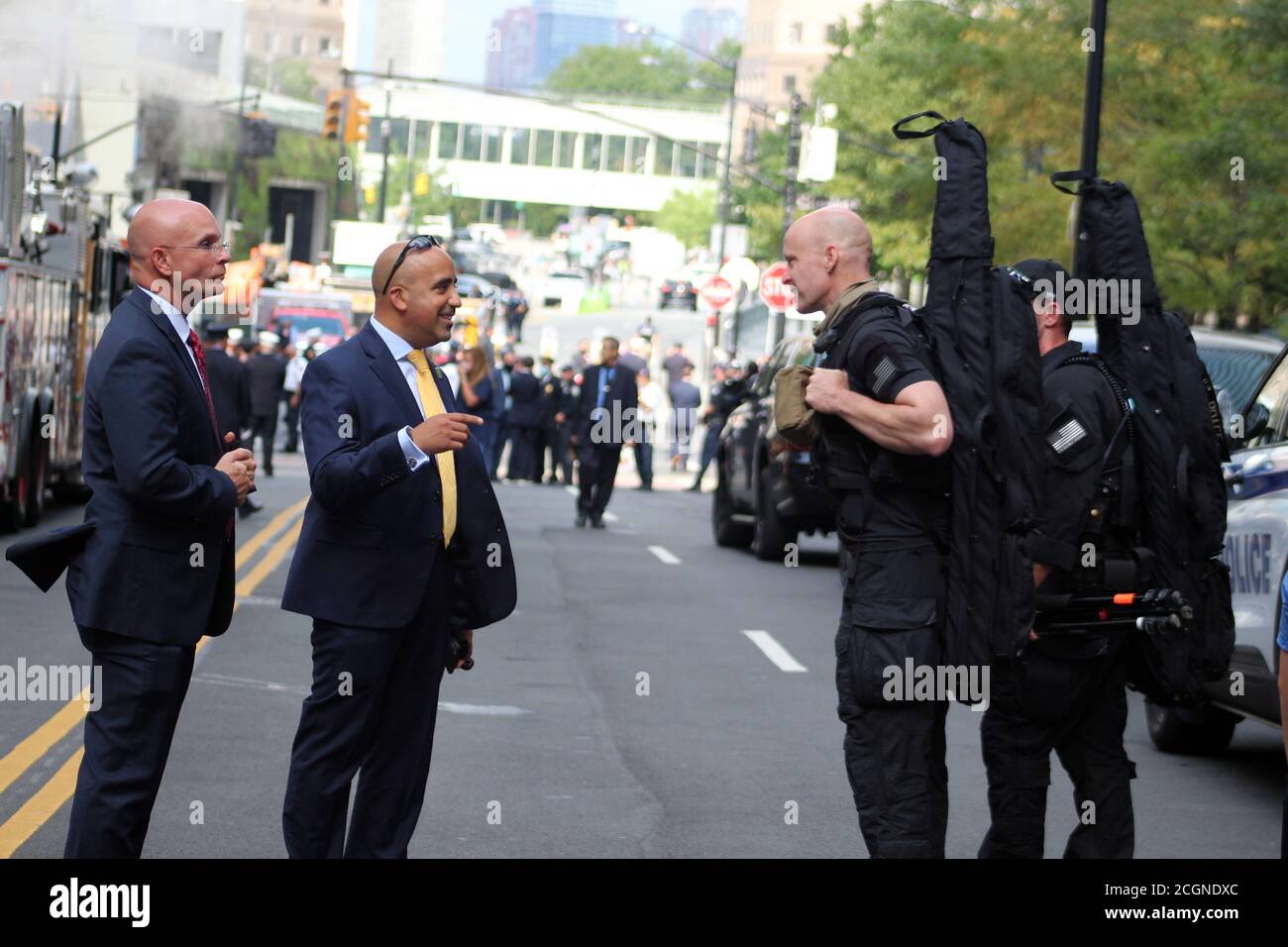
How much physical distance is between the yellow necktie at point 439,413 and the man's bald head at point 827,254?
1078 millimetres

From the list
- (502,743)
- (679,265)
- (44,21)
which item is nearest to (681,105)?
(679,265)

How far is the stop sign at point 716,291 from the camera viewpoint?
4188 centimetres

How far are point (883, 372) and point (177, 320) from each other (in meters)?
1.84

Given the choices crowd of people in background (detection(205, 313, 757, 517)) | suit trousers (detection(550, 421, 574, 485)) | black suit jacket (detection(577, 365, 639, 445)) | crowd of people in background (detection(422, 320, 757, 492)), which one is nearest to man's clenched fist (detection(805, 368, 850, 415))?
crowd of people in background (detection(205, 313, 757, 517))

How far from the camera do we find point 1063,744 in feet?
21.4

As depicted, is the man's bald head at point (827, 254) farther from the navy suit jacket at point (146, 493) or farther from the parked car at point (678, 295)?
the parked car at point (678, 295)

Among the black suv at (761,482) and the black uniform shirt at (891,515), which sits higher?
the black uniform shirt at (891,515)

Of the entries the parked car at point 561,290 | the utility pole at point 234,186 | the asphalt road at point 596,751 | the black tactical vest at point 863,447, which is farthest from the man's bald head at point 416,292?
the parked car at point 561,290

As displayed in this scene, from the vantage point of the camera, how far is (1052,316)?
663cm

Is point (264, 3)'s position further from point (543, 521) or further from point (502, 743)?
point (502, 743)

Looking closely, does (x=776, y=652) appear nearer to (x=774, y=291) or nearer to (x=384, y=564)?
(x=384, y=564)

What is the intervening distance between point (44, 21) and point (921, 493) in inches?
1068

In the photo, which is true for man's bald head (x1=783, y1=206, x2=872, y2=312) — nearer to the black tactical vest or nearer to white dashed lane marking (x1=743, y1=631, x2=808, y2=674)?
the black tactical vest

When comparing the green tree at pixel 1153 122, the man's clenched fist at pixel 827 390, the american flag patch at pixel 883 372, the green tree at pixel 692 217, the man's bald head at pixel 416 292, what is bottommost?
the man's clenched fist at pixel 827 390
